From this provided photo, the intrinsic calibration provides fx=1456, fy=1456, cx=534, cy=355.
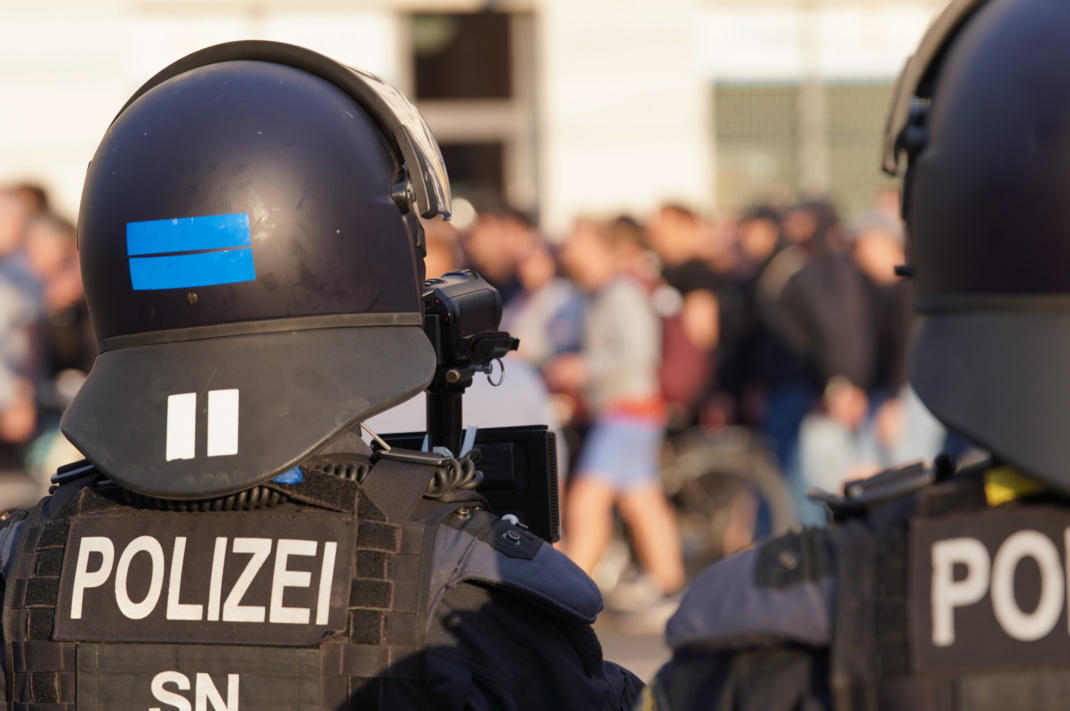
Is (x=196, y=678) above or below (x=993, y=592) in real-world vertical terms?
below

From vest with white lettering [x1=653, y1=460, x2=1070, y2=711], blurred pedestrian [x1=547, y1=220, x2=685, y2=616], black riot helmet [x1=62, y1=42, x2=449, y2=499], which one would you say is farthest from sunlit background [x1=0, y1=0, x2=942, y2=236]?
vest with white lettering [x1=653, y1=460, x2=1070, y2=711]

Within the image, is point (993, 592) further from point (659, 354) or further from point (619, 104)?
point (619, 104)

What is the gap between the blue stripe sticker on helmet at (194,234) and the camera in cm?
211

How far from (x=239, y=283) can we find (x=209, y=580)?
432 mm

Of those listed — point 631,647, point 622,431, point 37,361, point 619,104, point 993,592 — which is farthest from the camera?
point 619,104

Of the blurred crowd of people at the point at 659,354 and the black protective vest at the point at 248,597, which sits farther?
the blurred crowd of people at the point at 659,354

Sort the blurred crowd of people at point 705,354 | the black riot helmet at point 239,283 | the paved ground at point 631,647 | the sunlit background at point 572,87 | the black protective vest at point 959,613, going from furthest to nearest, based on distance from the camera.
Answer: the sunlit background at point 572,87
the blurred crowd of people at point 705,354
the paved ground at point 631,647
the black riot helmet at point 239,283
the black protective vest at point 959,613

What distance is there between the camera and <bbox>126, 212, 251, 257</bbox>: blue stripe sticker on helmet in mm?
2107

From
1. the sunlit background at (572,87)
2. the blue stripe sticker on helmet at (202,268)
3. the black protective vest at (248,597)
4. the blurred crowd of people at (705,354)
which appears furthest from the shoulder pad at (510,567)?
the sunlit background at (572,87)

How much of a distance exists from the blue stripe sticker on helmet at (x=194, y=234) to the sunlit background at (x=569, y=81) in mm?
10206

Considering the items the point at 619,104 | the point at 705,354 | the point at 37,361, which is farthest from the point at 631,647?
the point at 619,104

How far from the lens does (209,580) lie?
200 cm

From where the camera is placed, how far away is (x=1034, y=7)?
1.71 metres

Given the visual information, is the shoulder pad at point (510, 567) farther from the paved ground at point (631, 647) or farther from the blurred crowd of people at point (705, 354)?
the blurred crowd of people at point (705, 354)
